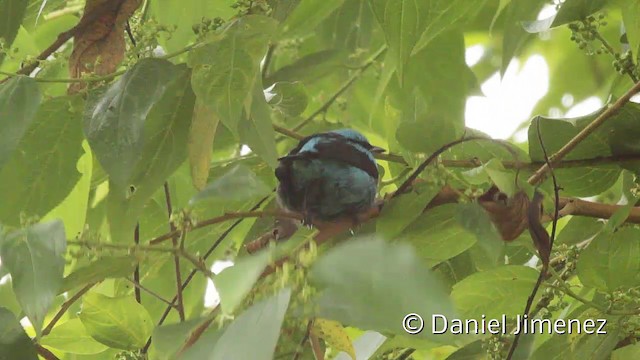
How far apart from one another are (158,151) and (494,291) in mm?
507

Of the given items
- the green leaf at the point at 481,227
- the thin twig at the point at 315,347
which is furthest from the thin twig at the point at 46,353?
the green leaf at the point at 481,227

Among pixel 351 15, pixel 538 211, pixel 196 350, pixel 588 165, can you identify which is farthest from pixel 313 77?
pixel 196 350

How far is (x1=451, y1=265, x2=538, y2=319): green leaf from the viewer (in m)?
1.39

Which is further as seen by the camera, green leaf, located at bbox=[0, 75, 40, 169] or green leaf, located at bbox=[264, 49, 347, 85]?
green leaf, located at bbox=[264, 49, 347, 85]

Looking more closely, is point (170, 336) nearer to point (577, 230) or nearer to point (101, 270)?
point (101, 270)

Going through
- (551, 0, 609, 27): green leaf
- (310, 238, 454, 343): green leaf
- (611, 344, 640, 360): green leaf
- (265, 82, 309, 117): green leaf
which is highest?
(551, 0, 609, 27): green leaf

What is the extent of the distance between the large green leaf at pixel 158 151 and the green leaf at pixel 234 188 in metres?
0.28

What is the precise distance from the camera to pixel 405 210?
1348mm

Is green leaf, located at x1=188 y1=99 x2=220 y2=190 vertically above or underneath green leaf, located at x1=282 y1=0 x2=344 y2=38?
underneath

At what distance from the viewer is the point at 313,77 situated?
1.98 m

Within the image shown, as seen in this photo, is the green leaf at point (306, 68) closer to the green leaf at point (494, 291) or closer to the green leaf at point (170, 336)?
the green leaf at point (494, 291)

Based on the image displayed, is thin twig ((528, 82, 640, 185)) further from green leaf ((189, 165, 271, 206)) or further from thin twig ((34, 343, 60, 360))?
thin twig ((34, 343, 60, 360))

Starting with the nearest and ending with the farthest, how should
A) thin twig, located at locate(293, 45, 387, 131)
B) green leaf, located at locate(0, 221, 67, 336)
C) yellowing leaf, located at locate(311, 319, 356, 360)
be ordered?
green leaf, located at locate(0, 221, 67, 336), yellowing leaf, located at locate(311, 319, 356, 360), thin twig, located at locate(293, 45, 387, 131)

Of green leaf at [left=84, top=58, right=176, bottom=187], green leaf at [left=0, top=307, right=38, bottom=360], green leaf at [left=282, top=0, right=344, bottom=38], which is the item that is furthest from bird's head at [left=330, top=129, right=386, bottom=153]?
green leaf at [left=0, top=307, right=38, bottom=360]
